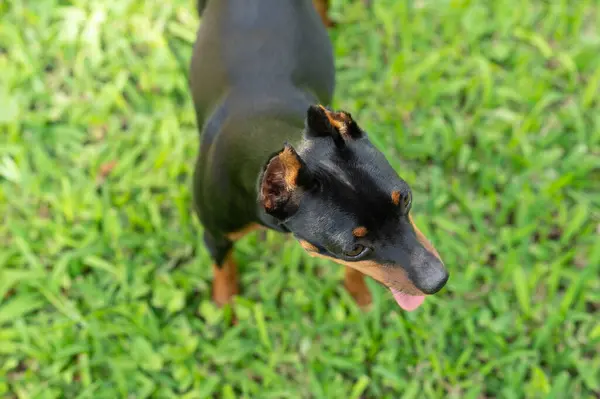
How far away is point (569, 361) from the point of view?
337cm

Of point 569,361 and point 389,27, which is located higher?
point 389,27

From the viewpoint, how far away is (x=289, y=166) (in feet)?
7.06

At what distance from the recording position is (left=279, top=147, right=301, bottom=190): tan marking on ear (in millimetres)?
2102

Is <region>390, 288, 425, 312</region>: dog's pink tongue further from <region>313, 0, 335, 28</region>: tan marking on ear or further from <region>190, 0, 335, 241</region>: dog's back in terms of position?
<region>313, 0, 335, 28</region>: tan marking on ear

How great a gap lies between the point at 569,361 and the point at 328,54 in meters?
2.25

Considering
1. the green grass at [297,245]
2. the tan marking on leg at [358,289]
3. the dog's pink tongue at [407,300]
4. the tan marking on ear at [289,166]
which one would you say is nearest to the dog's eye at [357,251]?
the tan marking on ear at [289,166]

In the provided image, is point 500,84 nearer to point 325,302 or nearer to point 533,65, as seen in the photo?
point 533,65

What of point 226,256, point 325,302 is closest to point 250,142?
point 226,256

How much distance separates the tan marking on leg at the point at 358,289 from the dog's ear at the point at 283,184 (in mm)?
1311

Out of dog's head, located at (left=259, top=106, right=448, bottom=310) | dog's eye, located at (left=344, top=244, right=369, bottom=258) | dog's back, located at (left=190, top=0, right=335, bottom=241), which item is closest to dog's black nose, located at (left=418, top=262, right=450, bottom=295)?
dog's head, located at (left=259, top=106, right=448, bottom=310)

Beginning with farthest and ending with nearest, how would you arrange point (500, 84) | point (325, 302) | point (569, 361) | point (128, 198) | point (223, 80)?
point (500, 84), point (128, 198), point (325, 302), point (569, 361), point (223, 80)

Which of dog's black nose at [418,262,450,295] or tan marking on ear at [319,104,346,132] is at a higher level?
tan marking on ear at [319,104,346,132]

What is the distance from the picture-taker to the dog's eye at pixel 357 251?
236 centimetres

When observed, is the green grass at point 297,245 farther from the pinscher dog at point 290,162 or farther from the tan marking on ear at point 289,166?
the tan marking on ear at point 289,166
